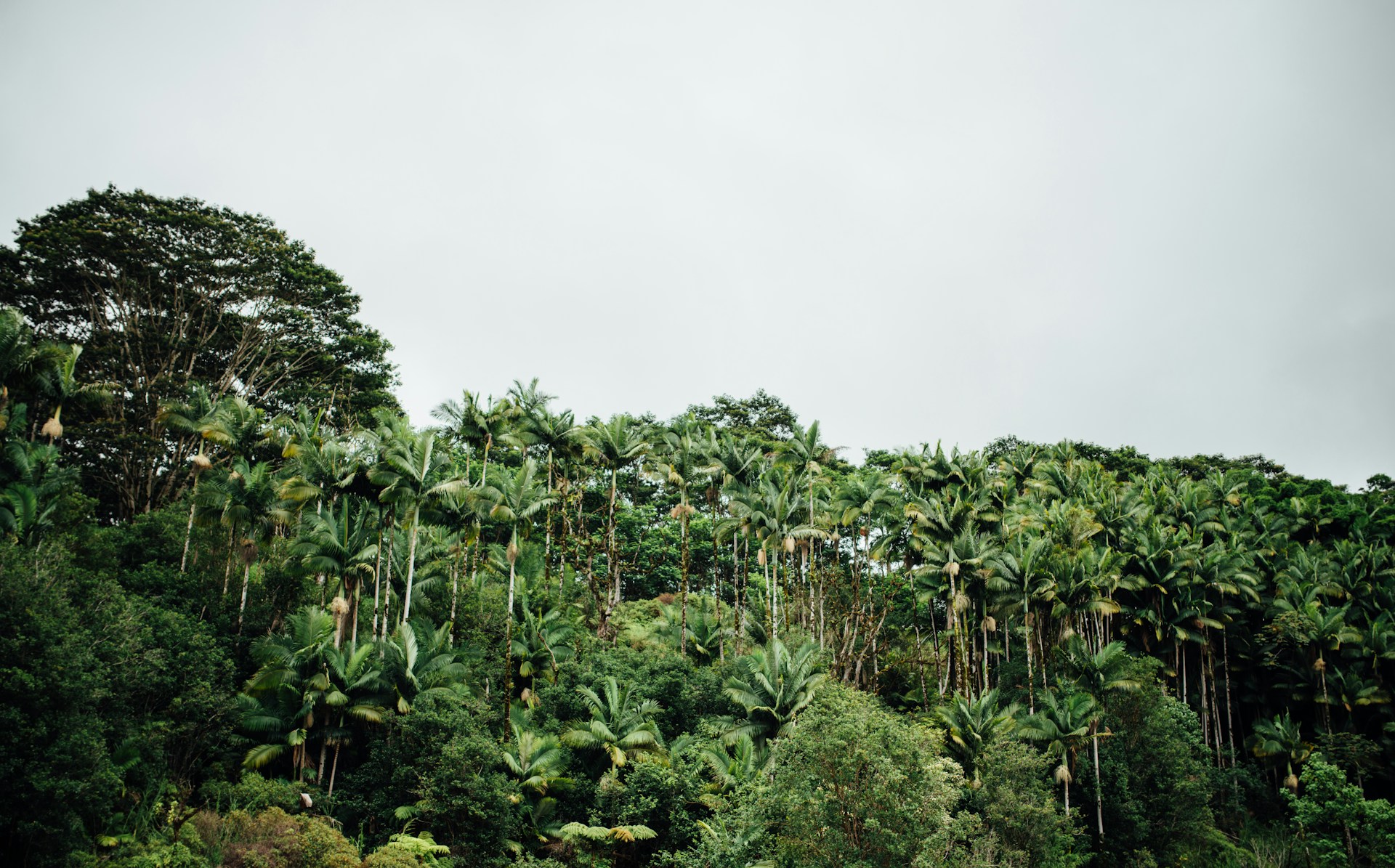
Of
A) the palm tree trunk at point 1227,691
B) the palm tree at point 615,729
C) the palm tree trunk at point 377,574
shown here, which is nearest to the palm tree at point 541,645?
the palm tree at point 615,729

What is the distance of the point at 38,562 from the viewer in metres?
19.3

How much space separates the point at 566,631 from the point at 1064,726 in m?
17.8

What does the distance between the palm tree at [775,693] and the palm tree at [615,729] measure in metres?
2.49

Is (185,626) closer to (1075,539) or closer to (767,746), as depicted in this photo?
(767,746)

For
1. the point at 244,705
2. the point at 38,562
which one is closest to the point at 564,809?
the point at 244,705

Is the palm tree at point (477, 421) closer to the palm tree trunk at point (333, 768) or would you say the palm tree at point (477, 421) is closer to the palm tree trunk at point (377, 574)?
the palm tree trunk at point (377, 574)

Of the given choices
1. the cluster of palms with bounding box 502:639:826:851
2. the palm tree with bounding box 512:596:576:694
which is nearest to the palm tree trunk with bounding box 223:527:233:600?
the palm tree with bounding box 512:596:576:694

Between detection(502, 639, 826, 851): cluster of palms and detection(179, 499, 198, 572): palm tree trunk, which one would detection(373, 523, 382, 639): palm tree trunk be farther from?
detection(179, 499, 198, 572): palm tree trunk

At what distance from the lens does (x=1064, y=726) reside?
92.4 feet

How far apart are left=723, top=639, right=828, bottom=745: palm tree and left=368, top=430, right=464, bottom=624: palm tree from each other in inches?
443

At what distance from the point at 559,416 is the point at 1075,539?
74.3 ft

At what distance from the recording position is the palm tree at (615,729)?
24875 mm

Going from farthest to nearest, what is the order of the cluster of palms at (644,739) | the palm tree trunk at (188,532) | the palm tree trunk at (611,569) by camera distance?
the palm tree trunk at (611,569) → the palm tree trunk at (188,532) → the cluster of palms at (644,739)

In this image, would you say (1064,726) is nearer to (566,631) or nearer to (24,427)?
(566,631)
